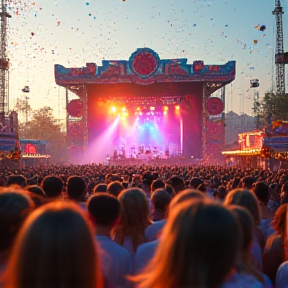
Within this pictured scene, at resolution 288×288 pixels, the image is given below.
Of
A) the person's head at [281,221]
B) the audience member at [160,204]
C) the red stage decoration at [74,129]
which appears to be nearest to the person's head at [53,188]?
the audience member at [160,204]

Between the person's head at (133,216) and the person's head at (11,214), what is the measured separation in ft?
5.78

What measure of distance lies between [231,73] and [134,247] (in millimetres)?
41190

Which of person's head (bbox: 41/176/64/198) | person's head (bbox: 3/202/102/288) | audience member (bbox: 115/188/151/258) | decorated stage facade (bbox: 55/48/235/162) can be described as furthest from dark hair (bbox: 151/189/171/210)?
decorated stage facade (bbox: 55/48/235/162)

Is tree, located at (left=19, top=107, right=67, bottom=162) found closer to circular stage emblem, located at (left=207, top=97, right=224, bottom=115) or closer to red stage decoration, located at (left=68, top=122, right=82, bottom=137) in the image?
red stage decoration, located at (left=68, top=122, right=82, bottom=137)

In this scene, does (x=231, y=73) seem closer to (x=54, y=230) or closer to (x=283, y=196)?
(x=283, y=196)

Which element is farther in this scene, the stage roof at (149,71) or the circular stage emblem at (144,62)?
the stage roof at (149,71)

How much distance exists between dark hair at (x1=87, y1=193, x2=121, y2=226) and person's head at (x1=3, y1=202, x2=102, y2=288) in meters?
1.79

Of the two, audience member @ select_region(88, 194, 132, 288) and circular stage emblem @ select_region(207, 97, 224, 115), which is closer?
audience member @ select_region(88, 194, 132, 288)

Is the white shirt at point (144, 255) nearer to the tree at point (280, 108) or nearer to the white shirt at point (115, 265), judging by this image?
the white shirt at point (115, 265)

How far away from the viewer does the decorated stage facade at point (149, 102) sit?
43.7 meters

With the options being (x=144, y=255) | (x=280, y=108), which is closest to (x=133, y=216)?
(x=144, y=255)

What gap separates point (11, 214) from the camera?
2633 mm

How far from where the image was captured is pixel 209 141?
4547 cm

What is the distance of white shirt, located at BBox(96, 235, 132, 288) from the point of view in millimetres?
3350
